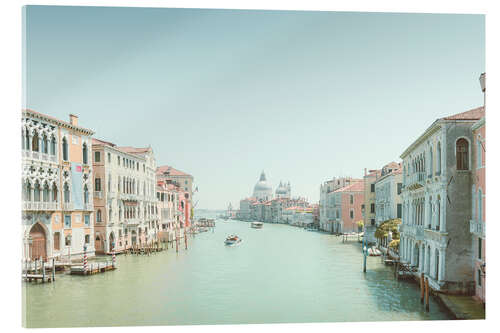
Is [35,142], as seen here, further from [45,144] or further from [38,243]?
[38,243]

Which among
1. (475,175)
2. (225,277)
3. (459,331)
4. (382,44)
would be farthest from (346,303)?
(382,44)

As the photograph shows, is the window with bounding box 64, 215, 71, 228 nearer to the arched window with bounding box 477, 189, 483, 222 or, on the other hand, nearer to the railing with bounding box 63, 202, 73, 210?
the railing with bounding box 63, 202, 73, 210

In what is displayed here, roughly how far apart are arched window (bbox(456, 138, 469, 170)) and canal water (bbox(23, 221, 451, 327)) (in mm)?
2391

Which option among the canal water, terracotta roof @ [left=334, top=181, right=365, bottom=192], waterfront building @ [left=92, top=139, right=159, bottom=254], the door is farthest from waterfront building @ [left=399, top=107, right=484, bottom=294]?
terracotta roof @ [left=334, top=181, right=365, bottom=192]

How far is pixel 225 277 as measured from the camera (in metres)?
11.0

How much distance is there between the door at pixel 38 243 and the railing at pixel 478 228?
31.6 feet

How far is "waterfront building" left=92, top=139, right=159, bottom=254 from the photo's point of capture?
15.2 metres

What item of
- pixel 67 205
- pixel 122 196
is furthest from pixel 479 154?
pixel 122 196

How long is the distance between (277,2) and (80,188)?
8891 millimetres

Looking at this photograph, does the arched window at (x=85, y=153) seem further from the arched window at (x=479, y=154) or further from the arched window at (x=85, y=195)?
the arched window at (x=479, y=154)

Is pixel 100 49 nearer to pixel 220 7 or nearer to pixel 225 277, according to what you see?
pixel 220 7

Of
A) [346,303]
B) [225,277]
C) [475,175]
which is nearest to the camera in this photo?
[475,175]

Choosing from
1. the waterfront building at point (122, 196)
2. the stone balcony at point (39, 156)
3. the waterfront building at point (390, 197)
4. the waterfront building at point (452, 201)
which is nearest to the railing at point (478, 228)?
the waterfront building at point (452, 201)

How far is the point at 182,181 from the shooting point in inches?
1017
